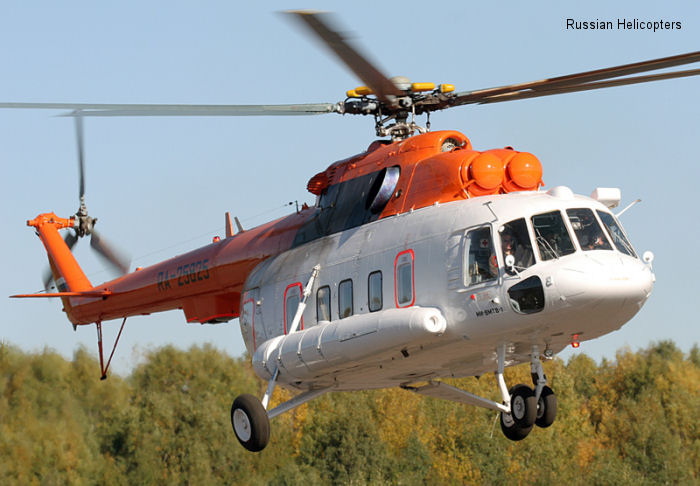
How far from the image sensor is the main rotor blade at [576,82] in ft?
43.5

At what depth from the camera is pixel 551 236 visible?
13.0 meters

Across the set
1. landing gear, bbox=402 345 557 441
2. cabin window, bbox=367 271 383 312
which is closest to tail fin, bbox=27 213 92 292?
cabin window, bbox=367 271 383 312

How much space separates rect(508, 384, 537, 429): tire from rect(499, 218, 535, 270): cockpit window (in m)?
2.31

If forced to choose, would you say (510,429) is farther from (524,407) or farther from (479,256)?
(479,256)

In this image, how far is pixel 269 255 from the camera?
56.7ft

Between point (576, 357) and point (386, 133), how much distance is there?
4546 cm

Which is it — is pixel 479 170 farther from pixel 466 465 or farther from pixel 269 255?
pixel 466 465

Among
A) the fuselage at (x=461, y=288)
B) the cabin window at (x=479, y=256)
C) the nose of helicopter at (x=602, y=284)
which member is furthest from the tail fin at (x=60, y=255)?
the nose of helicopter at (x=602, y=284)

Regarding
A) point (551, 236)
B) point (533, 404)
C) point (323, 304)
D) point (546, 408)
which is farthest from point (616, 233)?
point (323, 304)

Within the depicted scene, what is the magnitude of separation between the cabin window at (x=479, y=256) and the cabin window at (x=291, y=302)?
331 cm

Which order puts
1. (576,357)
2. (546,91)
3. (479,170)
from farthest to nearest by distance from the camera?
(576,357)
(546,91)
(479,170)

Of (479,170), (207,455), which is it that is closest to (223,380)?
(207,455)

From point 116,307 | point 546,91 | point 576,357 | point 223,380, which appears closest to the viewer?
point 546,91

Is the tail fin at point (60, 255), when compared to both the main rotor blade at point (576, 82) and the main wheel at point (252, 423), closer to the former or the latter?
the main wheel at point (252, 423)
